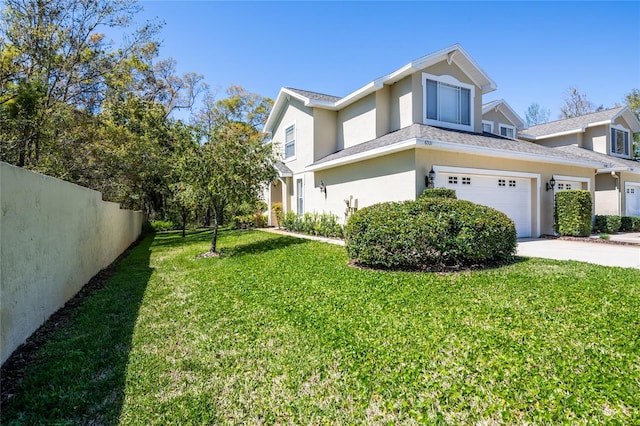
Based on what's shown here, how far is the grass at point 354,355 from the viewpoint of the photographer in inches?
116

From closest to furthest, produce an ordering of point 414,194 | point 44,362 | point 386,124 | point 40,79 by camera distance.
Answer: point 44,362 < point 414,194 < point 40,79 < point 386,124

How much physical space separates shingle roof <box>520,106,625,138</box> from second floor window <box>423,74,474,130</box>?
34.7 ft

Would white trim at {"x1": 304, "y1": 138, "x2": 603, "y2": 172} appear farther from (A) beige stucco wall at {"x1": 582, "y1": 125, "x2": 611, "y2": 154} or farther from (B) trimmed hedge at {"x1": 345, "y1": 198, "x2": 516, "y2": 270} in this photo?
(A) beige stucco wall at {"x1": 582, "y1": 125, "x2": 611, "y2": 154}

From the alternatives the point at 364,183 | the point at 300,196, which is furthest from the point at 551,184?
the point at 300,196

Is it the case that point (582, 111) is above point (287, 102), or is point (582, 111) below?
above

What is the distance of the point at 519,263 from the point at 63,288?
32.2 ft

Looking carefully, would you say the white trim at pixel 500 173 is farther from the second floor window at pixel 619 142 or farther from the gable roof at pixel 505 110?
the second floor window at pixel 619 142

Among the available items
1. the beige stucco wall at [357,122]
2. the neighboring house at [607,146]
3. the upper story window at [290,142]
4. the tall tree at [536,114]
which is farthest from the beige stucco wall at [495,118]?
the tall tree at [536,114]

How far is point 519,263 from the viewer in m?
8.19

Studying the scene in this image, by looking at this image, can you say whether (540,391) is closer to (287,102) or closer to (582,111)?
(287,102)

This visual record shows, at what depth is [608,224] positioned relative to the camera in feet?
52.3

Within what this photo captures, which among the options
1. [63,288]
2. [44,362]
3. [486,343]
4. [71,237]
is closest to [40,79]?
[71,237]

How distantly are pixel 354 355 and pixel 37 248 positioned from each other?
15.4 feet

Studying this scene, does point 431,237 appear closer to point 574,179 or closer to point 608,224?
point 574,179
